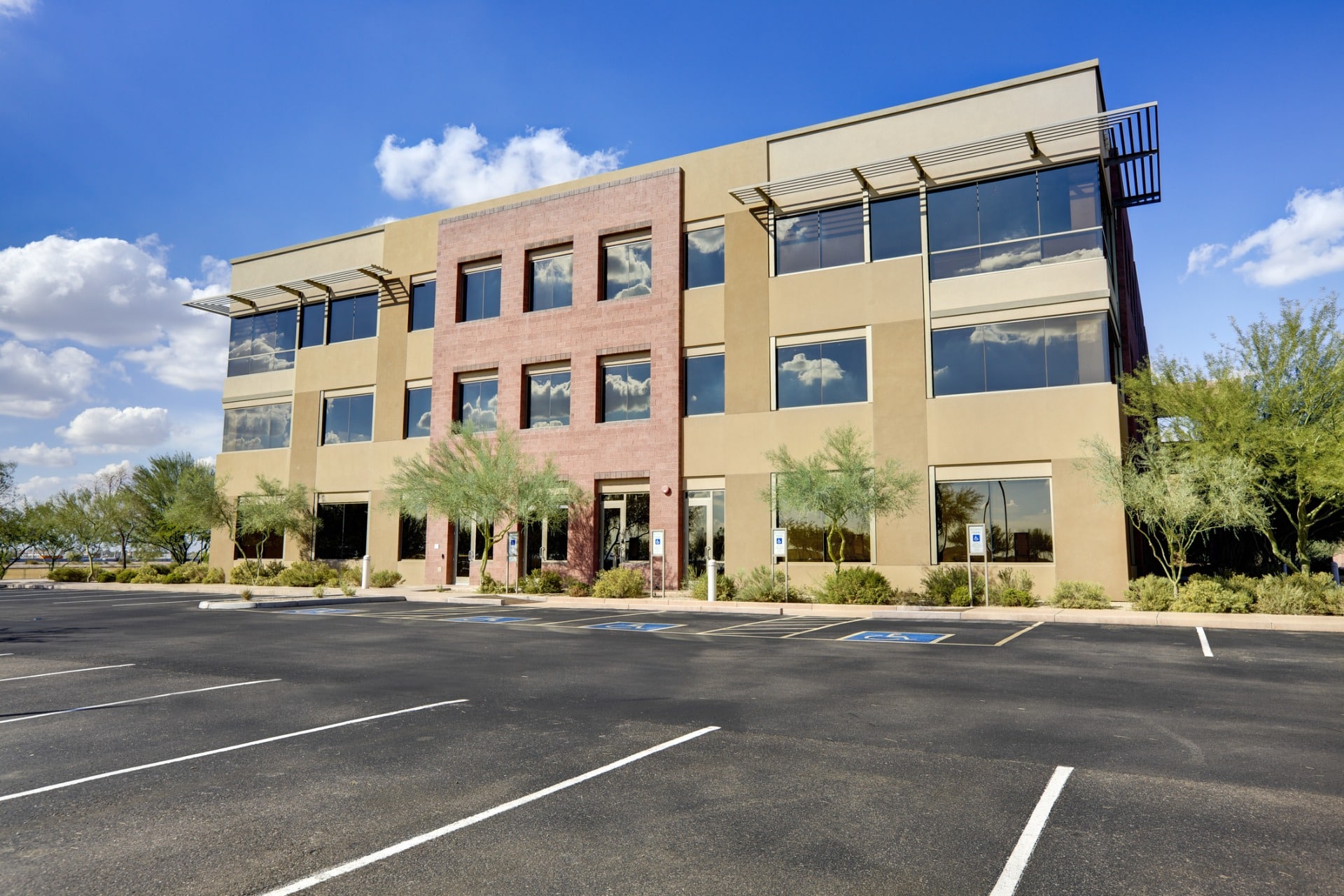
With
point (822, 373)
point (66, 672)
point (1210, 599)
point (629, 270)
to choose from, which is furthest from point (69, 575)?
point (1210, 599)

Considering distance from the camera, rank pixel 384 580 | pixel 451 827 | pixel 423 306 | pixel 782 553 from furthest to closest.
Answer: pixel 423 306 < pixel 384 580 < pixel 782 553 < pixel 451 827

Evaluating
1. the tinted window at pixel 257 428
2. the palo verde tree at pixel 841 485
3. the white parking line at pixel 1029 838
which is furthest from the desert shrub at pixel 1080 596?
the tinted window at pixel 257 428

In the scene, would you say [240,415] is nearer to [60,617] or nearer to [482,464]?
[482,464]

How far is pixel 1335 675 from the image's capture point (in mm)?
11273

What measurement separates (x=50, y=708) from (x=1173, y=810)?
10.8 metres

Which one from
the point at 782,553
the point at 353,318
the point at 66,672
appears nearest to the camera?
the point at 66,672

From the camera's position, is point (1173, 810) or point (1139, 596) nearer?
point (1173, 810)

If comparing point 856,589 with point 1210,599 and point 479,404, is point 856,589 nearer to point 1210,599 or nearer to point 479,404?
point 1210,599

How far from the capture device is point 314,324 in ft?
128

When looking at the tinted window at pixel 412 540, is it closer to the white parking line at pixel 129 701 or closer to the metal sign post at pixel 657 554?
the metal sign post at pixel 657 554

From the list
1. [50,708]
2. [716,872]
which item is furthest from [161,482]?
[716,872]

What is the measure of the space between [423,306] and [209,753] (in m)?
30.6

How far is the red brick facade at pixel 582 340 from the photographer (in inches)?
1177

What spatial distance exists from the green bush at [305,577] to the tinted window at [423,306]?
10.5 meters
